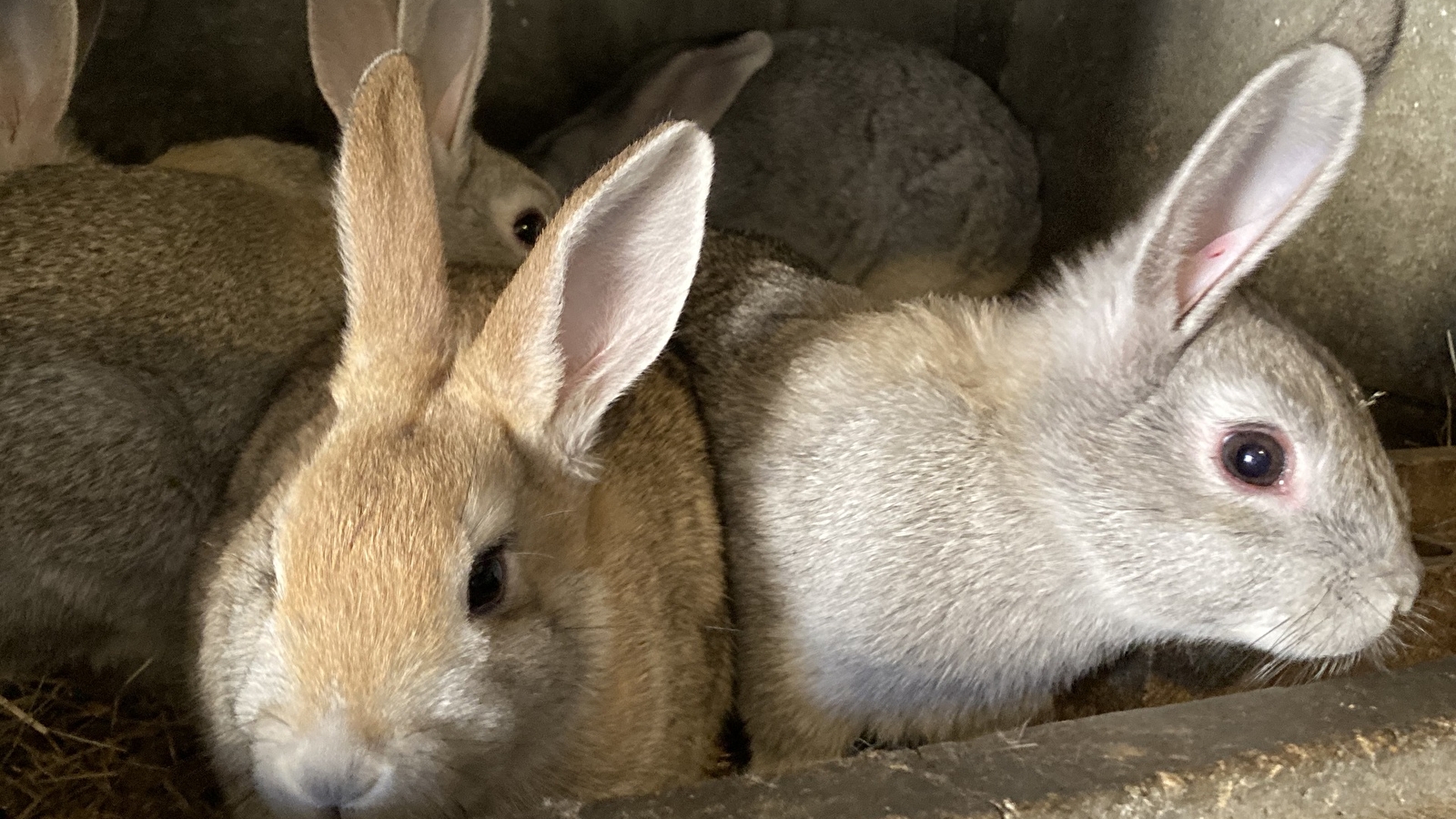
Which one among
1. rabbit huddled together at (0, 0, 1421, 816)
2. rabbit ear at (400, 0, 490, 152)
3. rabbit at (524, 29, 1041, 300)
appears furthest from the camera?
rabbit at (524, 29, 1041, 300)

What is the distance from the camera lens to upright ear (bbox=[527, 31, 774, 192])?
355 centimetres

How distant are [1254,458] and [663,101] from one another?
2.24 meters

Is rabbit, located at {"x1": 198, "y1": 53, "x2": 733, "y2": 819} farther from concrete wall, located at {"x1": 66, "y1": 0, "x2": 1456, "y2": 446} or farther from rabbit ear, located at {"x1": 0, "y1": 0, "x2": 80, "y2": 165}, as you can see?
concrete wall, located at {"x1": 66, "y1": 0, "x2": 1456, "y2": 446}

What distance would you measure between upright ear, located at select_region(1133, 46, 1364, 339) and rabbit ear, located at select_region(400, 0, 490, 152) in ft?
5.54

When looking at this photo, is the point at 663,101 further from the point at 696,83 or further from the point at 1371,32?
the point at 1371,32

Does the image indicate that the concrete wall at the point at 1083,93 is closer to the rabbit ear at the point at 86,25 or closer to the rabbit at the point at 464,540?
the rabbit ear at the point at 86,25

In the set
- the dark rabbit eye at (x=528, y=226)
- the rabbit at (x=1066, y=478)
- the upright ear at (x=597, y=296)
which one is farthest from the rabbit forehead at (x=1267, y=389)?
the dark rabbit eye at (x=528, y=226)

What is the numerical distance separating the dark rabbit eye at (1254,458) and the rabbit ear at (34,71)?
257cm

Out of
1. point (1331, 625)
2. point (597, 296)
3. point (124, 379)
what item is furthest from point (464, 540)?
point (1331, 625)

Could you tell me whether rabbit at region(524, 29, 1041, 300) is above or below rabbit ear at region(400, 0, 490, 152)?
below

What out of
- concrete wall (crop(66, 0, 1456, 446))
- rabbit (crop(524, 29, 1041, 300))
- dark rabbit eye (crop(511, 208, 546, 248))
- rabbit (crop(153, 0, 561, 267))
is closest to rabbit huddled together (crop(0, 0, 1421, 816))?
rabbit (crop(153, 0, 561, 267))

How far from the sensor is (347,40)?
2.86 m

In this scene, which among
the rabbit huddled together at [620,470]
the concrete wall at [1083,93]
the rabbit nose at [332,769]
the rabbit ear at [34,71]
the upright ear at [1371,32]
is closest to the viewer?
the rabbit nose at [332,769]

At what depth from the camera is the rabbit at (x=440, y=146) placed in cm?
282
